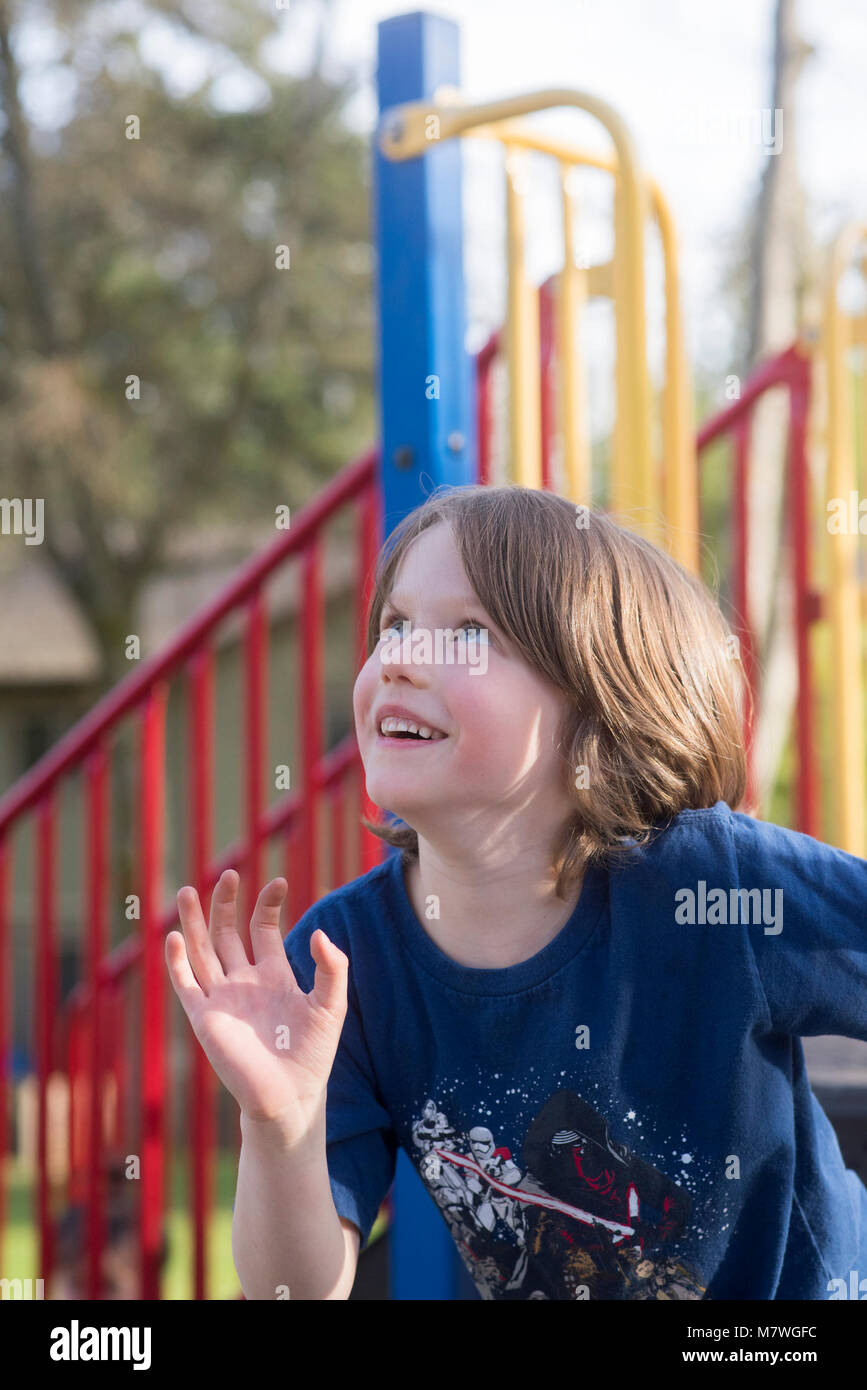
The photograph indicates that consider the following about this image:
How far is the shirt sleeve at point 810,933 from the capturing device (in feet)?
3.86

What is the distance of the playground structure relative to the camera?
1.89m

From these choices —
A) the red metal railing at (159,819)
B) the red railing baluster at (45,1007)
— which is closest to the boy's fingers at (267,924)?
the red metal railing at (159,819)

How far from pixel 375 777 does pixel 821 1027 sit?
45cm

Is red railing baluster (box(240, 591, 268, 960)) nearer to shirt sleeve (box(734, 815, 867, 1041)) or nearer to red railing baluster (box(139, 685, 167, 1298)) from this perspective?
red railing baluster (box(139, 685, 167, 1298))

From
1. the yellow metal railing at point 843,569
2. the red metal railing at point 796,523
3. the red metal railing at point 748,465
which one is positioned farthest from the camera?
the red metal railing at point 796,523

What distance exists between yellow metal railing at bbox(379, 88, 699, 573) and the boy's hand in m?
0.74

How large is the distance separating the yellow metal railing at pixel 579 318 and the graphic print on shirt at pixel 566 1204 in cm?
73

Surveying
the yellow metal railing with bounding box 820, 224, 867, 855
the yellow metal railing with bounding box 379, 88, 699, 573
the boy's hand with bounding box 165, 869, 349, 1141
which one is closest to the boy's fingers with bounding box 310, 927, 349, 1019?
the boy's hand with bounding box 165, 869, 349, 1141

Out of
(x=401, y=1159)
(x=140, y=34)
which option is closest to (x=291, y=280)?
(x=140, y=34)

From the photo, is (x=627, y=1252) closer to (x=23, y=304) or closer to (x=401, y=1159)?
(x=401, y=1159)

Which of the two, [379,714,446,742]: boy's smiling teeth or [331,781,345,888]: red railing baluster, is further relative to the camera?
[331,781,345,888]: red railing baluster

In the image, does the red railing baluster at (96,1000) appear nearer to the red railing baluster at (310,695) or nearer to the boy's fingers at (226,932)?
the red railing baluster at (310,695)

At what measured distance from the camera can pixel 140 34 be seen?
11.2 metres
